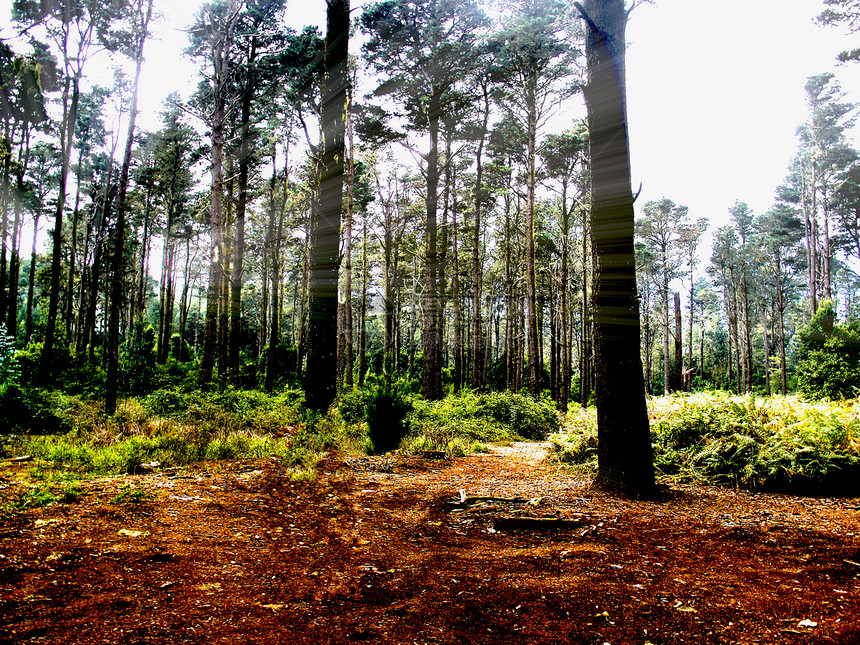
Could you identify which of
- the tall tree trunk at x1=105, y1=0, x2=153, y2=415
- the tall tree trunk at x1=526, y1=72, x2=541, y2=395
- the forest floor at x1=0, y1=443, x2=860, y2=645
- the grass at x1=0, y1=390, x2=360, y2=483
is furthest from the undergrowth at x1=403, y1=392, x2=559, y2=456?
the tall tree trunk at x1=105, y1=0, x2=153, y2=415

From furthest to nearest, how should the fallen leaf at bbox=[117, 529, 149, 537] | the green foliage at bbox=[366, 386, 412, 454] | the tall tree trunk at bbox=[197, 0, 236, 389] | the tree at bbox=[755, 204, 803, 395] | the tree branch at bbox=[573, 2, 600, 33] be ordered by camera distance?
the tree at bbox=[755, 204, 803, 395], the tall tree trunk at bbox=[197, 0, 236, 389], the green foliage at bbox=[366, 386, 412, 454], the tree branch at bbox=[573, 2, 600, 33], the fallen leaf at bbox=[117, 529, 149, 537]

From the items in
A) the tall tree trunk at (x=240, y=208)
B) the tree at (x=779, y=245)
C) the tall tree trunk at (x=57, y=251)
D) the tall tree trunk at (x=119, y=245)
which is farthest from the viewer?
the tree at (x=779, y=245)

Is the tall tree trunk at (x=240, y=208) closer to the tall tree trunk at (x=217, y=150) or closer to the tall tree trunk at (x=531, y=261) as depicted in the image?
the tall tree trunk at (x=217, y=150)

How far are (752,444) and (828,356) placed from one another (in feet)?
61.5

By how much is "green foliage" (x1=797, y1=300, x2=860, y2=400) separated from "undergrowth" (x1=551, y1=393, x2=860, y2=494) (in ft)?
50.4

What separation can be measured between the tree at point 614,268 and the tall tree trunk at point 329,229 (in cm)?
543

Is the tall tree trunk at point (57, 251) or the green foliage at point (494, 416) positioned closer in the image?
the green foliage at point (494, 416)

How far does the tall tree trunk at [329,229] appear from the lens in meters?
8.59

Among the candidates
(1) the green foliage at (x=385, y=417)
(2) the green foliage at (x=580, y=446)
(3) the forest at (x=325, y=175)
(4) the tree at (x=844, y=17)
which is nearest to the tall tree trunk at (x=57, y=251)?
(3) the forest at (x=325, y=175)

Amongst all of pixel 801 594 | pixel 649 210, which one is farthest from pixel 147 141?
pixel 649 210

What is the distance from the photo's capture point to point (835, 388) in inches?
691

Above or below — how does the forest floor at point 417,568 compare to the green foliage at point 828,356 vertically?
below

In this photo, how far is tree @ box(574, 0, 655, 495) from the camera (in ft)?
15.0

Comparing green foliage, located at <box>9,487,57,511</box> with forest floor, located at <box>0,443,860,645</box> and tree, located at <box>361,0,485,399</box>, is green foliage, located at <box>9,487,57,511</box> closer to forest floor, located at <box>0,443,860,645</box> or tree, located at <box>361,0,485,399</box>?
forest floor, located at <box>0,443,860,645</box>
